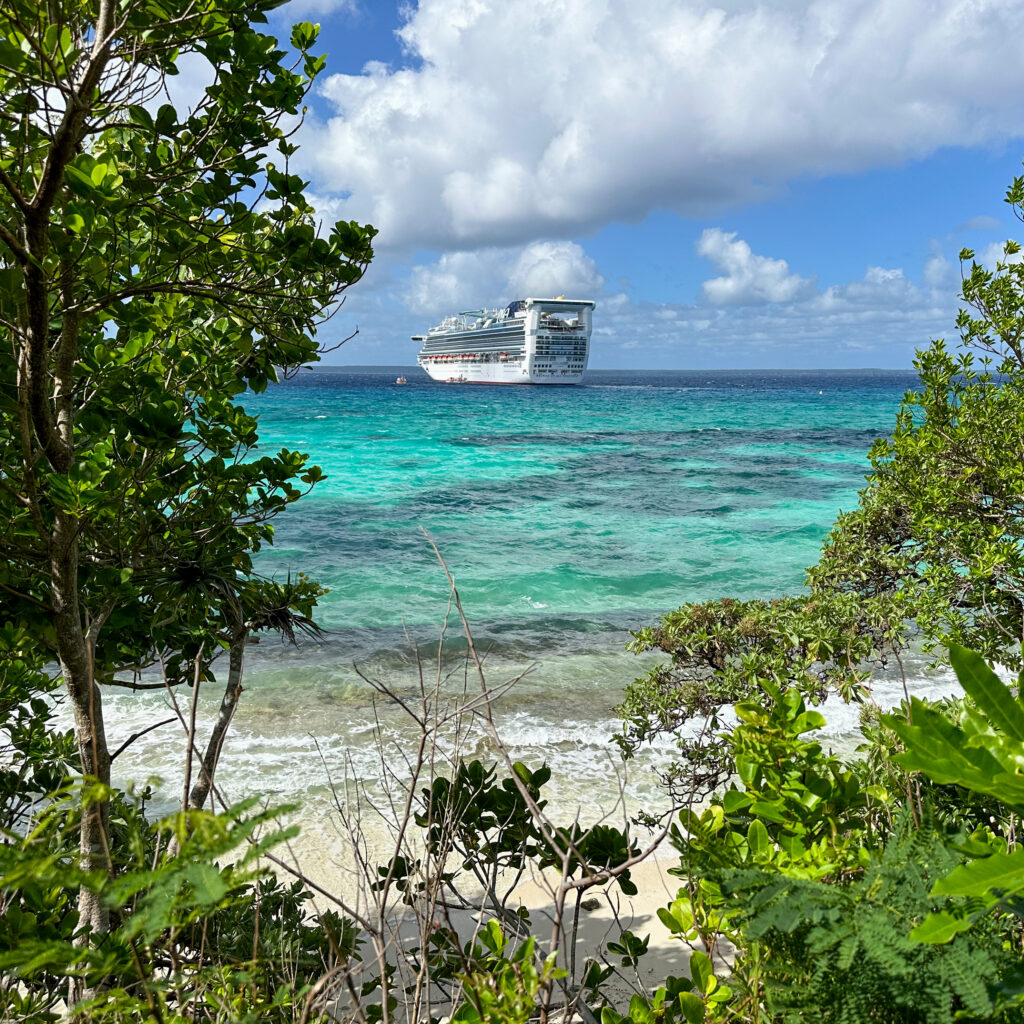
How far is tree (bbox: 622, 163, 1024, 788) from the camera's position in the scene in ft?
15.0

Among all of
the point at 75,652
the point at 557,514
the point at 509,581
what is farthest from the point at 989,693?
the point at 557,514

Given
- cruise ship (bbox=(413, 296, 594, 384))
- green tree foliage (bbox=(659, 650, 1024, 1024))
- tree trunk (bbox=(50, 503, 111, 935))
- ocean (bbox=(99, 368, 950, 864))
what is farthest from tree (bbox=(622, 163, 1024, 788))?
cruise ship (bbox=(413, 296, 594, 384))

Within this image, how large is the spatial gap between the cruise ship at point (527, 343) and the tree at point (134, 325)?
8020 centimetres

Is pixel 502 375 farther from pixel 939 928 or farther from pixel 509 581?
pixel 939 928

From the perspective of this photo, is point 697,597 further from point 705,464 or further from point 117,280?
point 705,464

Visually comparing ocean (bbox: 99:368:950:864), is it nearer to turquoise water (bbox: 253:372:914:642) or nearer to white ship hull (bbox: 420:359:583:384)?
turquoise water (bbox: 253:372:914:642)

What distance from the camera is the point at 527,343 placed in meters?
84.8

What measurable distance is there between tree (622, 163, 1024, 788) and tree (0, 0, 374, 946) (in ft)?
→ 9.55

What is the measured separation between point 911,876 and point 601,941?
3755 mm

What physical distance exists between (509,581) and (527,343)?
72261 mm

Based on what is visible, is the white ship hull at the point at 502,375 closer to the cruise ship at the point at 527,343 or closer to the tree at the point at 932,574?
the cruise ship at the point at 527,343

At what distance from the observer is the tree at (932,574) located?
15.0ft

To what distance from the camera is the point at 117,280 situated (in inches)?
96.0

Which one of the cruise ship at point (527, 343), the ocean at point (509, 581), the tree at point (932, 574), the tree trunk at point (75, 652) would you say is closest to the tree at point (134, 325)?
the tree trunk at point (75, 652)
